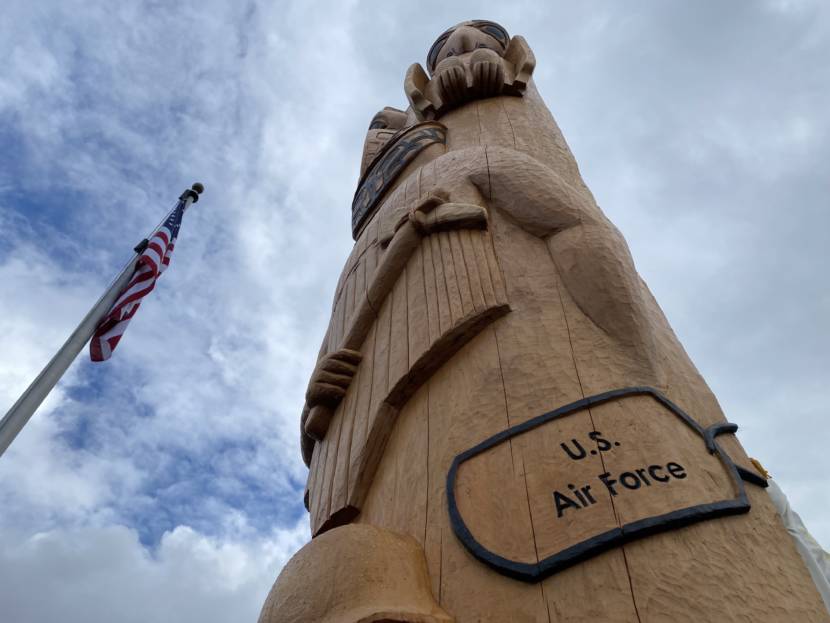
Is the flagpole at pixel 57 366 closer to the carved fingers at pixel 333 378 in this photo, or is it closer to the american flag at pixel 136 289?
the american flag at pixel 136 289

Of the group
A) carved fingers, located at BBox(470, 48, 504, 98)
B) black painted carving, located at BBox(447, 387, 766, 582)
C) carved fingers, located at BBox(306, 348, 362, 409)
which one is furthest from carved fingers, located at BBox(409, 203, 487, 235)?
carved fingers, located at BBox(470, 48, 504, 98)

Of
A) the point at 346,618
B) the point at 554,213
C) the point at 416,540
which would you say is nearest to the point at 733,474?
the point at 416,540

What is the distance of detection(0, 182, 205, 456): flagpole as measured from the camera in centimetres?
409

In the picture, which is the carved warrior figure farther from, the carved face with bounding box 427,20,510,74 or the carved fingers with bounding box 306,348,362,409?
the carved face with bounding box 427,20,510,74

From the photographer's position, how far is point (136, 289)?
5.70m

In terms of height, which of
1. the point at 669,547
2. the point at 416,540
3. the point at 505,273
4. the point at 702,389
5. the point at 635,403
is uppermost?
the point at 505,273

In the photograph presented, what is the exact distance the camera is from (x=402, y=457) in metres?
2.45

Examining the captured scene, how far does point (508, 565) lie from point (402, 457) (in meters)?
0.75

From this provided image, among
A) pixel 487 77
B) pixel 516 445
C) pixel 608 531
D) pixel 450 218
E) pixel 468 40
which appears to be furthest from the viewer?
pixel 468 40

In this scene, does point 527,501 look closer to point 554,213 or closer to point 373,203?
point 554,213

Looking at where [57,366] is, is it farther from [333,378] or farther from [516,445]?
[516,445]

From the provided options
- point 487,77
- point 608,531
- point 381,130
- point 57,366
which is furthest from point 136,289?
point 608,531

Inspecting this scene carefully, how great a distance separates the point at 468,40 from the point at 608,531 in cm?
608

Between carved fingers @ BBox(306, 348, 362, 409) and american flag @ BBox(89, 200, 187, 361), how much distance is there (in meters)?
2.97
